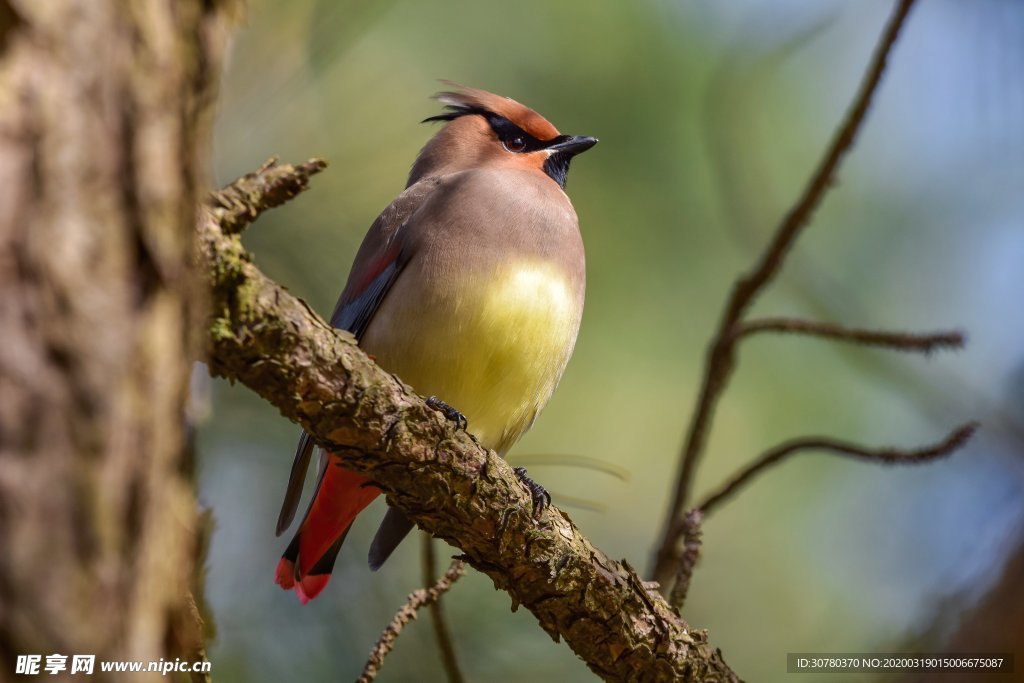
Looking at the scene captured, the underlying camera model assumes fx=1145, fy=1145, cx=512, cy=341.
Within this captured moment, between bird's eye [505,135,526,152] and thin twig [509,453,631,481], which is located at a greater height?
bird's eye [505,135,526,152]

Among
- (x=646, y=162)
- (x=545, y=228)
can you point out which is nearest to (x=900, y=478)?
(x=646, y=162)

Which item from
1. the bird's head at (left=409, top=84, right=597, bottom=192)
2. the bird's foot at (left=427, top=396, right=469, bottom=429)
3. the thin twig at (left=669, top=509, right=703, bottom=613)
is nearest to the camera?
the bird's foot at (left=427, top=396, right=469, bottom=429)

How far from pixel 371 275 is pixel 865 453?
5.50ft

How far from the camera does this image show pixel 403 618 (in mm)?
3066

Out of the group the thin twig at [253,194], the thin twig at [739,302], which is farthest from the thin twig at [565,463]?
the thin twig at [253,194]

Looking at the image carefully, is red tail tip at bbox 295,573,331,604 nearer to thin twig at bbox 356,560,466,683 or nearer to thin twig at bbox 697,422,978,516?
thin twig at bbox 356,560,466,683

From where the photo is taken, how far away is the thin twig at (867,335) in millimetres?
3307

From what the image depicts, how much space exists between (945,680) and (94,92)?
74.5 inches

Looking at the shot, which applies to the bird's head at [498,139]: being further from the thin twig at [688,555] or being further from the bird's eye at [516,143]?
the thin twig at [688,555]

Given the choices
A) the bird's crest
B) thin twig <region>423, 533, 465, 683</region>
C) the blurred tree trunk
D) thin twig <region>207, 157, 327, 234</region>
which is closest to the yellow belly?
thin twig <region>423, 533, 465, 683</region>

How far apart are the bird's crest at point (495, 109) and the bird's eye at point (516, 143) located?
0.04 metres

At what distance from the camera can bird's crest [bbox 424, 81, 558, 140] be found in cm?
472

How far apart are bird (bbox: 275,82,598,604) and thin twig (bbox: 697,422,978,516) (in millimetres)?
634

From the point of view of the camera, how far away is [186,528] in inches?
51.0
